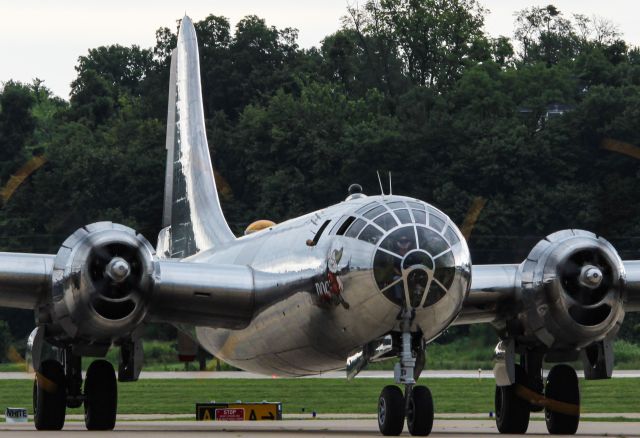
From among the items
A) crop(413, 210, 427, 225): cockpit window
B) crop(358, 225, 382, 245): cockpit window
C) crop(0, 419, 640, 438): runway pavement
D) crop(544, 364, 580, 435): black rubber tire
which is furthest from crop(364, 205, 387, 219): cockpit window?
crop(544, 364, 580, 435): black rubber tire

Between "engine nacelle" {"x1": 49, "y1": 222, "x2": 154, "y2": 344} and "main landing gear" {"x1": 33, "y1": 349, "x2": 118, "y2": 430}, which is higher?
"engine nacelle" {"x1": 49, "y1": 222, "x2": 154, "y2": 344}

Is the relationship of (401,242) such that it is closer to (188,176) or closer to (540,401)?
(540,401)

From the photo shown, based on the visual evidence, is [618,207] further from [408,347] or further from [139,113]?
[139,113]

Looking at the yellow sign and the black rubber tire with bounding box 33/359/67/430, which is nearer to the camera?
the black rubber tire with bounding box 33/359/67/430

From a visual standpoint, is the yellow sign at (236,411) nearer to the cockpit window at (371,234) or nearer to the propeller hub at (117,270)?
the propeller hub at (117,270)

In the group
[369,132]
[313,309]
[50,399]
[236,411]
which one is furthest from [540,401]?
[369,132]

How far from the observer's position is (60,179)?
72188mm

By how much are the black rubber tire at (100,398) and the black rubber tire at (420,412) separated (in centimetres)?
622

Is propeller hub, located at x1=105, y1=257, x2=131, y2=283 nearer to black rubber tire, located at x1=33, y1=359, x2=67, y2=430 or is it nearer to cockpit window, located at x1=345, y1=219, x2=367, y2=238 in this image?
black rubber tire, located at x1=33, y1=359, x2=67, y2=430

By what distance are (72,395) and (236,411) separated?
5945 mm

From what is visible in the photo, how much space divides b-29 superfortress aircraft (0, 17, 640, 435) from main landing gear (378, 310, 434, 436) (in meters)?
0.02

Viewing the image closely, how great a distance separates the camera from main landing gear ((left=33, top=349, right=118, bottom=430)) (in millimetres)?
25750

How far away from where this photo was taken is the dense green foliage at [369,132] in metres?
68.5

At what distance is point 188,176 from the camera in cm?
3306
